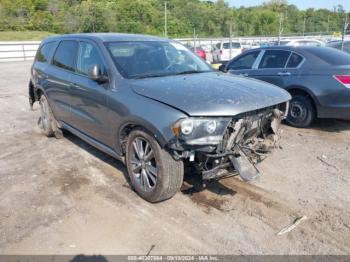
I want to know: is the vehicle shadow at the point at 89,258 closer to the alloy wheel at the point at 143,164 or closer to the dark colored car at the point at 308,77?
the alloy wheel at the point at 143,164

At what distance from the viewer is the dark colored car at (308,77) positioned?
6238mm

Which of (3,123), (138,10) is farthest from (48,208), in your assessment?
(138,10)

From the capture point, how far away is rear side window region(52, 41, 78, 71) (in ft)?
17.4

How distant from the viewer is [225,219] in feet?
11.9

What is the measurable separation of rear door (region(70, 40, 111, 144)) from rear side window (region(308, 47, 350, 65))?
4.31m

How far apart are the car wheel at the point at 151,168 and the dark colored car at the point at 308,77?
2.94 meters

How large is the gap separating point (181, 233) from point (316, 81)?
4432 millimetres

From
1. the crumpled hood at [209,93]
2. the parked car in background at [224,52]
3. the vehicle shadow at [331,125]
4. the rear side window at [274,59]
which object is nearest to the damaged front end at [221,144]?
the crumpled hood at [209,93]

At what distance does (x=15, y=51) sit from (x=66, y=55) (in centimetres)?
2610

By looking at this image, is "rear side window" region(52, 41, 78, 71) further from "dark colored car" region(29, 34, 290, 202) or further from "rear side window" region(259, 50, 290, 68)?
"rear side window" region(259, 50, 290, 68)

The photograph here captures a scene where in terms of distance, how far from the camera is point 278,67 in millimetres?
7215

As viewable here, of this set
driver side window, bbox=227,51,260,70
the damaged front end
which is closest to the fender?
the damaged front end

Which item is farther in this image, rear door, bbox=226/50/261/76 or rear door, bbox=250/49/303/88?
rear door, bbox=226/50/261/76

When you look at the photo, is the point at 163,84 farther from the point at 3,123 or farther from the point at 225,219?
the point at 3,123
